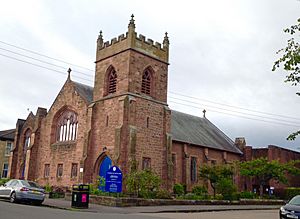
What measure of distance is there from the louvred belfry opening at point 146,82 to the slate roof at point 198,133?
22.9 feet

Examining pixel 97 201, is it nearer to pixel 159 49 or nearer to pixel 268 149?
pixel 159 49

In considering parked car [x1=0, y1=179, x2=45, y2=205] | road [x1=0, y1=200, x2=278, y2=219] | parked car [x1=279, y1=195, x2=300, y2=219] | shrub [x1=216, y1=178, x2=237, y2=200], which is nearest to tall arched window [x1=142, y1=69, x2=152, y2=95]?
shrub [x1=216, y1=178, x2=237, y2=200]

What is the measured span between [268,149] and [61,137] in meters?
25.2

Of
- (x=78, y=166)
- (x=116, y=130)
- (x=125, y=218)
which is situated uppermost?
(x=116, y=130)

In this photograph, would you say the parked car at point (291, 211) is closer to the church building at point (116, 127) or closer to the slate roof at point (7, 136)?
the church building at point (116, 127)

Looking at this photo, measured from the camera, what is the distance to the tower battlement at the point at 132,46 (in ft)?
107

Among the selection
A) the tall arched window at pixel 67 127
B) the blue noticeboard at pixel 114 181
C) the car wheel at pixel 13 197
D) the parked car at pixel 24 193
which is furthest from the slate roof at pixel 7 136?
the blue noticeboard at pixel 114 181

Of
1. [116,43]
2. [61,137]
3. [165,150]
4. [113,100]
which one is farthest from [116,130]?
[61,137]

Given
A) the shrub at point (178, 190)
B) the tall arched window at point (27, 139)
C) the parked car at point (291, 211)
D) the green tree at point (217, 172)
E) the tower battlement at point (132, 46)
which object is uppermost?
the tower battlement at point (132, 46)

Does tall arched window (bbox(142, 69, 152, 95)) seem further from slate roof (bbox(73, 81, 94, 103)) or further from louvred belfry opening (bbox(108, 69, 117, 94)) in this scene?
slate roof (bbox(73, 81, 94, 103))

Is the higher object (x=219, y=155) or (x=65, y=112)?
(x=65, y=112)

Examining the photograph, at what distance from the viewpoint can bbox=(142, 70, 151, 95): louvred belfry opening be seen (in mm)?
33344

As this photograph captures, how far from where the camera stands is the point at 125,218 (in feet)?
50.6

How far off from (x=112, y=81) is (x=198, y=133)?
15505mm
